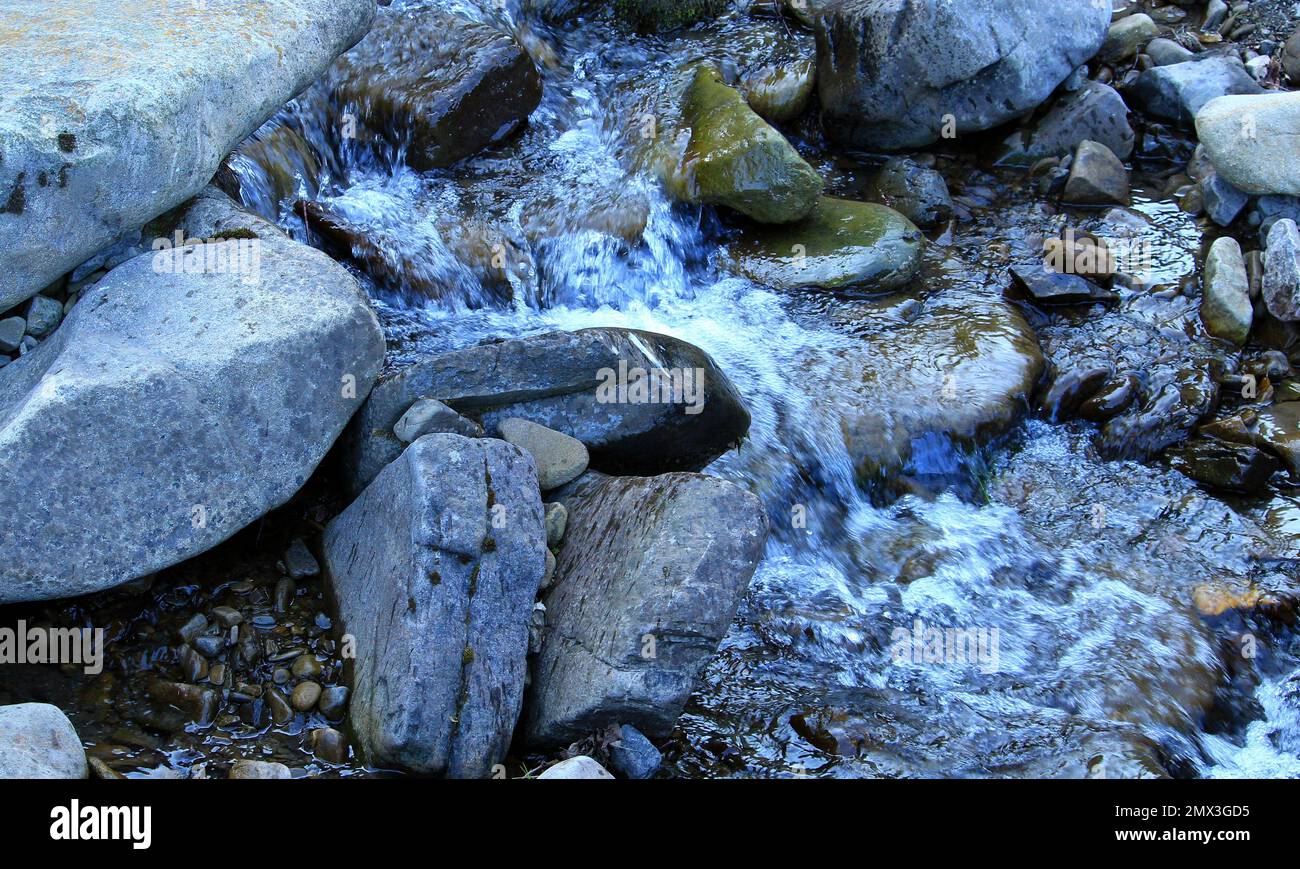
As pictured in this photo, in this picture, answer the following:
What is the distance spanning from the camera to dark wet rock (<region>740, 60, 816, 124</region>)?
9320mm

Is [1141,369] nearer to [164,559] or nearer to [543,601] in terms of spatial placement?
[543,601]

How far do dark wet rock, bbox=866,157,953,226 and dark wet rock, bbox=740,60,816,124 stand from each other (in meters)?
0.93

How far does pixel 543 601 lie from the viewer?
5031mm

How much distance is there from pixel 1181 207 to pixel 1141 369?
6.63 ft

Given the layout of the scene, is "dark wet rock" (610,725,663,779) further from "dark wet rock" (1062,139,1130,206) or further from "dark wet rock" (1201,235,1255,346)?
"dark wet rock" (1062,139,1130,206)

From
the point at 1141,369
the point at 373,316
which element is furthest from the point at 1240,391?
the point at 373,316

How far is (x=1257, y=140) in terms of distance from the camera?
7.95 meters

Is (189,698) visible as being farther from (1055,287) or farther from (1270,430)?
(1270,430)

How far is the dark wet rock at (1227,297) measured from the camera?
24.6ft

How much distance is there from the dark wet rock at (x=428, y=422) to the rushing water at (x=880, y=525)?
1355 mm

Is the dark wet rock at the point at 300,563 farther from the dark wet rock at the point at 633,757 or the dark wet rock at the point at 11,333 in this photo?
the dark wet rock at the point at 633,757
